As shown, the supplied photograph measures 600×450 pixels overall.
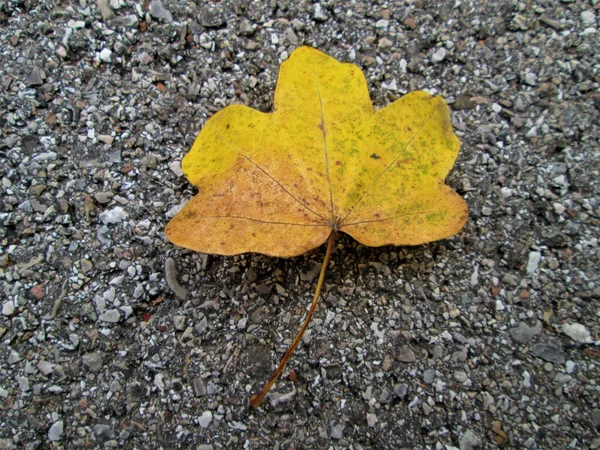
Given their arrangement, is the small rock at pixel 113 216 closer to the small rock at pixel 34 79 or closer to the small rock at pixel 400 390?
the small rock at pixel 34 79

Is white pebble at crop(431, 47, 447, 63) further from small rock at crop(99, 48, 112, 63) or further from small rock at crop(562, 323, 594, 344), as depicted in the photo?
small rock at crop(99, 48, 112, 63)

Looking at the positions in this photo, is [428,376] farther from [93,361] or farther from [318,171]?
[93,361]

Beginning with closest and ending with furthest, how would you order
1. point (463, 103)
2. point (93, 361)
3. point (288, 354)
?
point (288, 354), point (93, 361), point (463, 103)

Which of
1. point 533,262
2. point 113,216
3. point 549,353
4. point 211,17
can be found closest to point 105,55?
point 211,17

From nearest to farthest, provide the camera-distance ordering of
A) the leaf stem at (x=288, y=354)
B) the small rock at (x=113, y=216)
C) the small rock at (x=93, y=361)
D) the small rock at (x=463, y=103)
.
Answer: the leaf stem at (x=288, y=354) < the small rock at (x=93, y=361) < the small rock at (x=113, y=216) < the small rock at (x=463, y=103)

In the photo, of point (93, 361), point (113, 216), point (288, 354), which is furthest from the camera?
point (113, 216)

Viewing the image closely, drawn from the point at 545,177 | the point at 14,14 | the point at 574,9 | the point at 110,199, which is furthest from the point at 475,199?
the point at 14,14

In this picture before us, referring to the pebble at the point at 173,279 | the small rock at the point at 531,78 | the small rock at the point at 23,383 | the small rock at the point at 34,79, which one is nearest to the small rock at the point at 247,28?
the small rock at the point at 34,79
